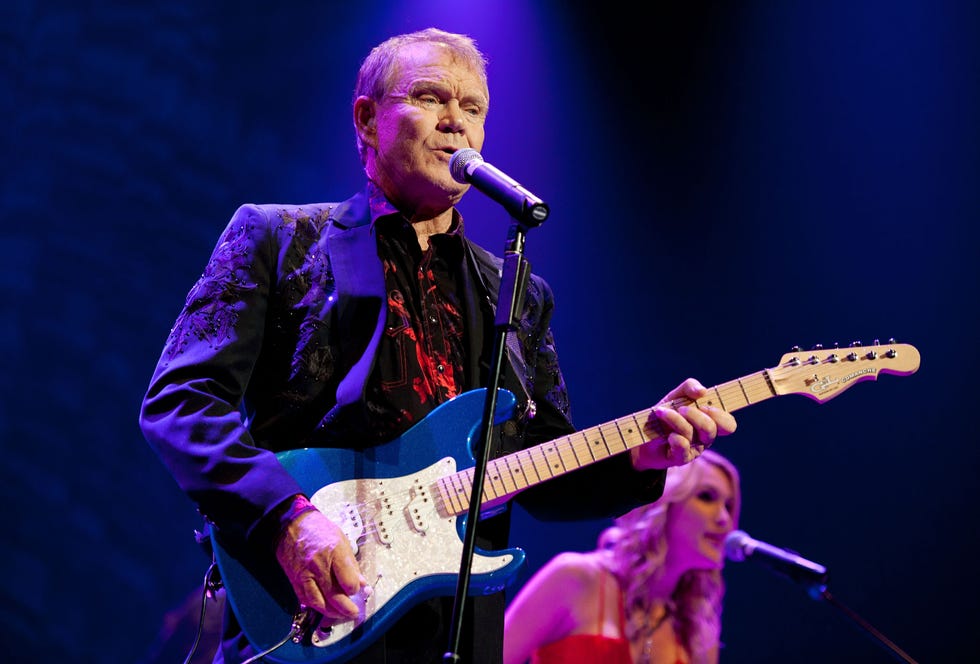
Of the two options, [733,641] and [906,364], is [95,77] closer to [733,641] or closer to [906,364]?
[906,364]

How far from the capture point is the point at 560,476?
250cm

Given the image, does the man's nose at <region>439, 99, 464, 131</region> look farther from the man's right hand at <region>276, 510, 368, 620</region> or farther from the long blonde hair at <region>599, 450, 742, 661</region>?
the long blonde hair at <region>599, 450, 742, 661</region>

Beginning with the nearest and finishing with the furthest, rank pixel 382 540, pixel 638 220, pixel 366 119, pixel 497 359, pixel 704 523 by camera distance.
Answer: pixel 497 359 → pixel 382 540 → pixel 366 119 → pixel 704 523 → pixel 638 220

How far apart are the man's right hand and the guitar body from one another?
85 millimetres

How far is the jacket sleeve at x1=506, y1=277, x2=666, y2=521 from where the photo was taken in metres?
2.50

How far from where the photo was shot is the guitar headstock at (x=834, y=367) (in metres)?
2.55

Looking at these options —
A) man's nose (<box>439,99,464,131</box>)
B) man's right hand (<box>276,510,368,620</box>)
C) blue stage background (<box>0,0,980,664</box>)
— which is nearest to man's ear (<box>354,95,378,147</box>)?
man's nose (<box>439,99,464,131</box>)

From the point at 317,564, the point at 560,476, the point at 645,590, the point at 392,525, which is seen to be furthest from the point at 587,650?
the point at 317,564

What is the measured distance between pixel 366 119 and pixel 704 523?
246 cm

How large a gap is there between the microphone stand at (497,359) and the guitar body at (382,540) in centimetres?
36

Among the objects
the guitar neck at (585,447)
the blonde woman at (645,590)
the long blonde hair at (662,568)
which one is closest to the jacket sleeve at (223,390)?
the guitar neck at (585,447)

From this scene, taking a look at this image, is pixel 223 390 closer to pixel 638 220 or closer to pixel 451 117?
pixel 451 117

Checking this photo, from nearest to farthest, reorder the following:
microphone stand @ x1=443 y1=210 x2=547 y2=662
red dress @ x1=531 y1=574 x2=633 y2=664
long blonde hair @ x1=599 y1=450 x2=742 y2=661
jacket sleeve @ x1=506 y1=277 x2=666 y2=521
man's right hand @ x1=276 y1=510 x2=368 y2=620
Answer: microphone stand @ x1=443 y1=210 x2=547 y2=662
man's right hand @ x1=276 y1=510 x2=368 y2=620
jacket sleeve @ x1=506 y1=277 x2=666 y2=521
red dress @ x1=531 y1=574 x2=633 y2=664
long blonde hair @ x1=599 y1=450 x2=742 y2=661

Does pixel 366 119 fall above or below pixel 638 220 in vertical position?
below
